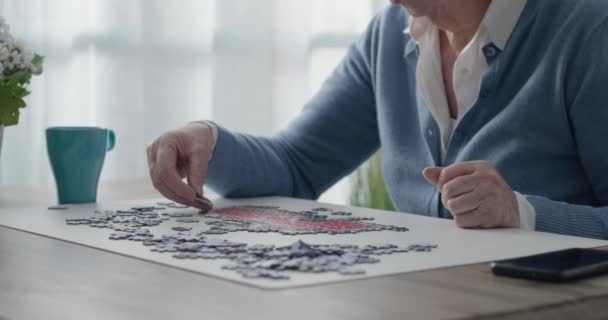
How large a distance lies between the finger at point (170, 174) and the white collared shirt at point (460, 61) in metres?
0.52

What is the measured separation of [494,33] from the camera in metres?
1.71

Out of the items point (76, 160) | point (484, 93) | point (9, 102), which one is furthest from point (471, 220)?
point (9, 102)

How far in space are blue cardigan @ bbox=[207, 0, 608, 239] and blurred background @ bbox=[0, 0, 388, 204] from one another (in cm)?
160

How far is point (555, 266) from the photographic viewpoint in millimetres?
962

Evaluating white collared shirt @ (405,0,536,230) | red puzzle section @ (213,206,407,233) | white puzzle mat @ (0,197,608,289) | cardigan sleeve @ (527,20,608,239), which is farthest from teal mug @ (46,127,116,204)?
cardigan sleeve @ (527,20,608,239)

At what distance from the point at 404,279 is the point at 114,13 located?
2.77 meters

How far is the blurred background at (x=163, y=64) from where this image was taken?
133 inches

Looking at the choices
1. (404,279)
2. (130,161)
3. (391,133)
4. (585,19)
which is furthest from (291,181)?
(130,161)

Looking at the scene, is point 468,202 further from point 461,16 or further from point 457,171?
point 461,16

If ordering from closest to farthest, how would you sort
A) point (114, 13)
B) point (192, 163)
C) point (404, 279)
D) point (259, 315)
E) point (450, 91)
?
point (259, 315) < point (404, 279) < point (192, 163) < point (450, 91) < point (114, 13)

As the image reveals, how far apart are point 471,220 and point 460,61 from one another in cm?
51

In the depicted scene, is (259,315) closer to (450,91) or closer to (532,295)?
(532,295)

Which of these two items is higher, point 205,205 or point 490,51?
point 490,51

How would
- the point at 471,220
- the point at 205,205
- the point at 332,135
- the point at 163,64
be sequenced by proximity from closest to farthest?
the point at 471,220 < the point at 205,205 < the point at 332,135 < the point at 163,64
